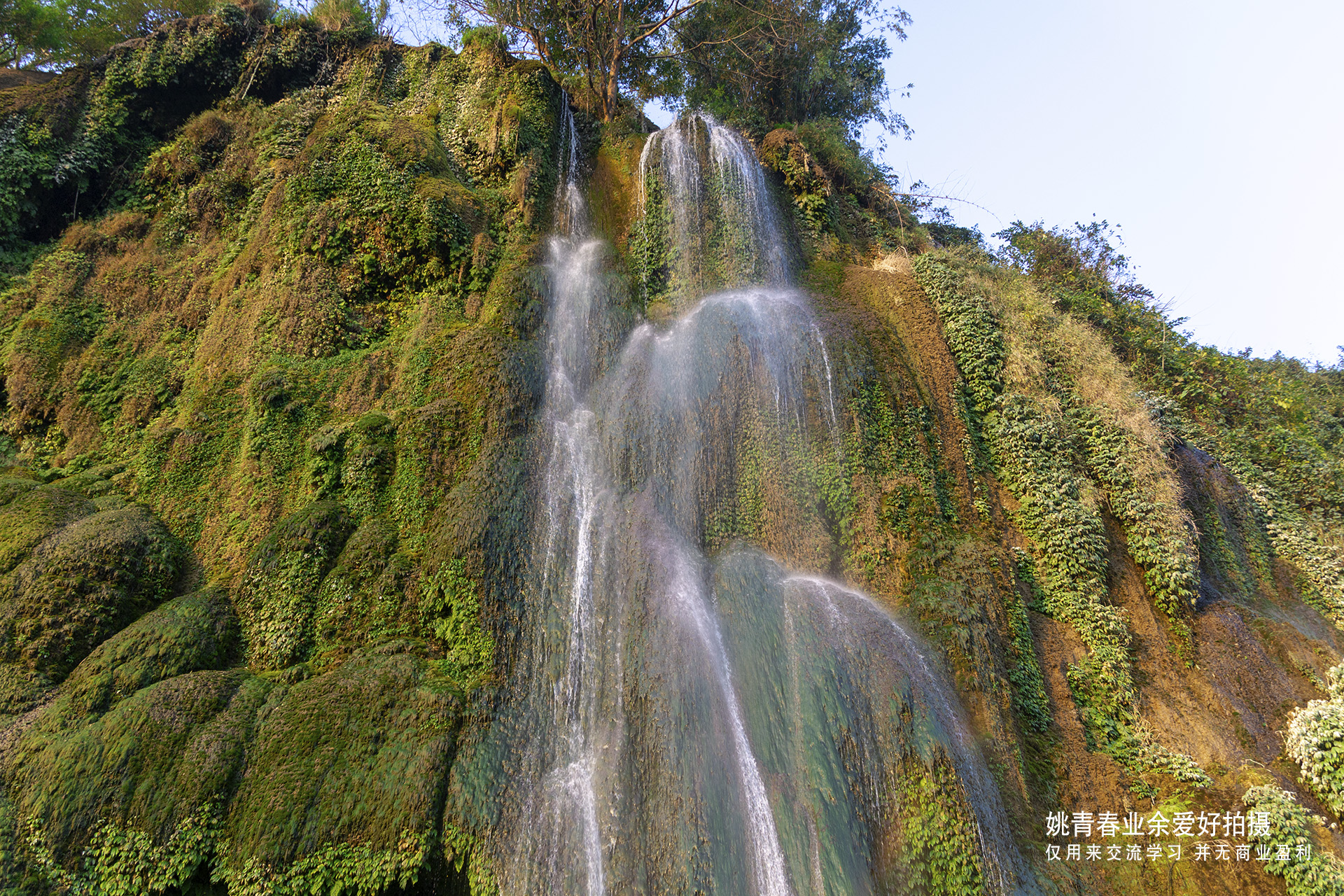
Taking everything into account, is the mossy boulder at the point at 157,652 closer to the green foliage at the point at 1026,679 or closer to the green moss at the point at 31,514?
Answer: the green moss at the point at 31,514

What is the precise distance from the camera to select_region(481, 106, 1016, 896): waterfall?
6.61 metres

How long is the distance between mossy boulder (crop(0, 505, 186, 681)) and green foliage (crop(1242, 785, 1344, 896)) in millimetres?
14491

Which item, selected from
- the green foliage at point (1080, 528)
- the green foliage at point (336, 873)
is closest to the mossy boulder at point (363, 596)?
the green foliage at point (336, 873)

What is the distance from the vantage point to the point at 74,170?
14.6 m

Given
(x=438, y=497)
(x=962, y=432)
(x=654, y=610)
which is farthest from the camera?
(x=962, y=432)

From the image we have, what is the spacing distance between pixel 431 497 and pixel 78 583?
4.49 m

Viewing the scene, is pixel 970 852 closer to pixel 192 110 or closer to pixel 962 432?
pixel 962 432

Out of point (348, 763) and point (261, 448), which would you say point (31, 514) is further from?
point (348, 763)

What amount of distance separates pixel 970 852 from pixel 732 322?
844 centimetres

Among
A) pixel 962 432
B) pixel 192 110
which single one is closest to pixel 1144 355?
pixel 962 432

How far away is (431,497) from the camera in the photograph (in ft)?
30.5

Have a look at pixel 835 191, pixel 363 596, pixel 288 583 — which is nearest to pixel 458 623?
pixel 363 596

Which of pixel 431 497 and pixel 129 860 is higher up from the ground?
pixel 431 497

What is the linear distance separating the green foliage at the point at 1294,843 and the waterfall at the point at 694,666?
127 inches
